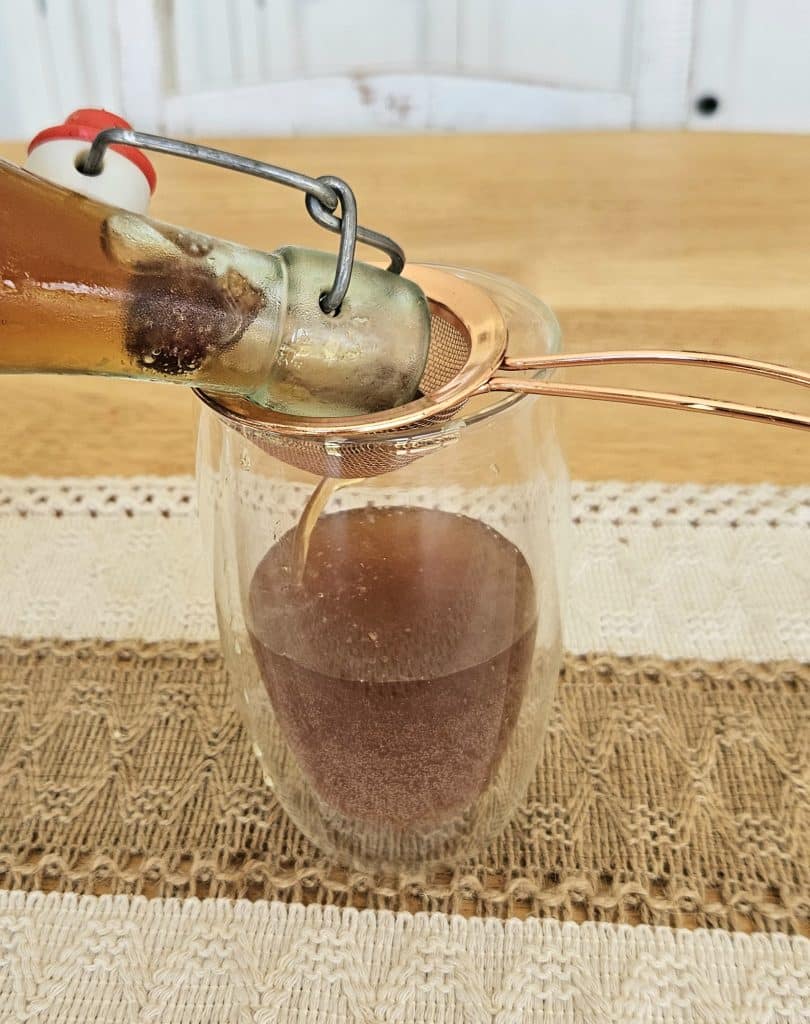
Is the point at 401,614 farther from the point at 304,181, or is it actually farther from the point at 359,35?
the point at 359,35

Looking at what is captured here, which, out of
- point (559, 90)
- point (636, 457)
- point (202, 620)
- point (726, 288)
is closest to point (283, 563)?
point (202, 620)

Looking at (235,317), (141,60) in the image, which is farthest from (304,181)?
(141,60)

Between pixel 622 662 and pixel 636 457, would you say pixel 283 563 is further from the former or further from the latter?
pixel 636 457

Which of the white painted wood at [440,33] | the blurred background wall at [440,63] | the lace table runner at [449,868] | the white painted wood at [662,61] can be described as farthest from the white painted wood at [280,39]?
the lace table runner at [449,868]

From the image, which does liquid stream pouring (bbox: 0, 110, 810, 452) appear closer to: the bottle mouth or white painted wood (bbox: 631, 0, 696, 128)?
the bottle mouth

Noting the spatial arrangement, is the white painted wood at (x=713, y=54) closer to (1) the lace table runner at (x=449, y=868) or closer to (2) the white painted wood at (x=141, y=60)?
(2) the white painted wood at (x=141, y=60)

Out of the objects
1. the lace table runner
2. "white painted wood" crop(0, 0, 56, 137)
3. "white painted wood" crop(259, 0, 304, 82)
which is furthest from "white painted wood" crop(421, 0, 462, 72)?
the lace table runner
